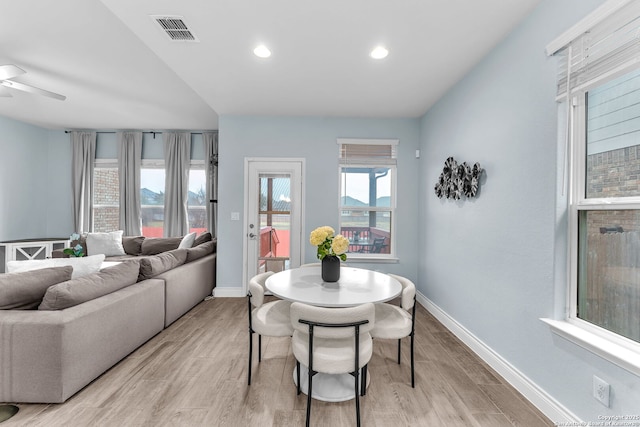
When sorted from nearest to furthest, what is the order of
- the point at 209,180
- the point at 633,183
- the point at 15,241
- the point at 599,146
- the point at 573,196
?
the point at 633,183, the point at 599,146, the point at 573,196, the point at 15,241, the point at 209,180

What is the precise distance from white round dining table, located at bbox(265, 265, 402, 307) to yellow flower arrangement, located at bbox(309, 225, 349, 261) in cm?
24

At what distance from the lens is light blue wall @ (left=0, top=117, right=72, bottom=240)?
4773mm

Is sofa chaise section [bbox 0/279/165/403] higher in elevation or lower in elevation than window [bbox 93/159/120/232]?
lower

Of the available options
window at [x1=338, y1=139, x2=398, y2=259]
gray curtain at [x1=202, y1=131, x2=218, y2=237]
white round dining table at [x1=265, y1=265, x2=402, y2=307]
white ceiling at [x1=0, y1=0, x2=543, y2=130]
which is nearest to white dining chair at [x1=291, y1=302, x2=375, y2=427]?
white round dining table at [x1=265, y1=265, x2=402, y2=307]

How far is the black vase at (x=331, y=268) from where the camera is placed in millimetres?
2150

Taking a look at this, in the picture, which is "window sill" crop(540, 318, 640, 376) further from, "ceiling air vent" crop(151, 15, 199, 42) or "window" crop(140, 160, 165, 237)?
"window" crop(140, 160, 165, 237)

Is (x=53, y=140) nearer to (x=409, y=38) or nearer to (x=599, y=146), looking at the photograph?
(x=409, y=38)

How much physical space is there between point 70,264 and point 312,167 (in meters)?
2.85

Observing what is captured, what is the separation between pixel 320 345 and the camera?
164 centimetres

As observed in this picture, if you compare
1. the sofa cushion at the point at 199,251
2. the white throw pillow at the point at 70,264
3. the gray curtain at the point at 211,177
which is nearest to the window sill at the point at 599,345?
→ the white throw pillow at the point at 70,264

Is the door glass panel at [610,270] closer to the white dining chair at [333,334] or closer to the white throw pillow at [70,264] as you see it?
the white dining chair at [333,334]

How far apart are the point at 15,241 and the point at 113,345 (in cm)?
422

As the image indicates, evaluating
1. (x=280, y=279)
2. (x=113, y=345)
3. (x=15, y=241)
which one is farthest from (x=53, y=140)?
(x=280, y=279)

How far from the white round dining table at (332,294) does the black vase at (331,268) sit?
4 cm
